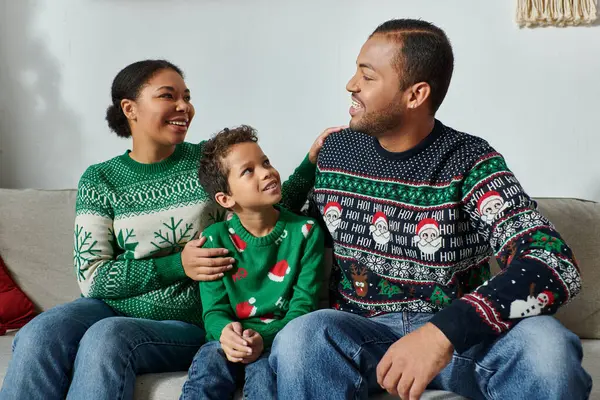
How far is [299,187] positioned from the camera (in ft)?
6.13

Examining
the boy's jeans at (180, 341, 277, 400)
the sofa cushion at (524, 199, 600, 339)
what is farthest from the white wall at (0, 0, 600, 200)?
the boy's jeans at (180, 341, 277, 400)

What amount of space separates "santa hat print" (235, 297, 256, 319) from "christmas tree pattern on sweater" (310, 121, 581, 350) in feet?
0.68

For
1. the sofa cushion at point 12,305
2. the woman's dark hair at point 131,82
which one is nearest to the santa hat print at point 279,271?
the woman's dark hair at point 131,82

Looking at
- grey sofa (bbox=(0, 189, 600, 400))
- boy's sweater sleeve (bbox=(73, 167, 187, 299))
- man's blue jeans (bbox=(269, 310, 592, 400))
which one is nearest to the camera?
man's blue jeans (bbox=(269, 310, 592, 400))

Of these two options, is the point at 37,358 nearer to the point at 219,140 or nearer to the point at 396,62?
the point at 219,140

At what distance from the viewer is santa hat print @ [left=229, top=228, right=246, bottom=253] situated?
173cm

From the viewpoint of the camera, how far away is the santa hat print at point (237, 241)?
1.73 m

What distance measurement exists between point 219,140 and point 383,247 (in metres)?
0.48

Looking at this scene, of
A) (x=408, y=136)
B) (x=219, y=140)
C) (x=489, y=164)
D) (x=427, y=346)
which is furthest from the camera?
(x=219, y=140)

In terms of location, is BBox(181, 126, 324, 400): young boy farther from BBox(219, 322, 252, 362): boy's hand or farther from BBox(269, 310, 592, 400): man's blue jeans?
BBox(269, 310, 592, 400): man's blue jeans

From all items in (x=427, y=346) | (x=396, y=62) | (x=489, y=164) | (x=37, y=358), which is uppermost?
(x=396, y=62)

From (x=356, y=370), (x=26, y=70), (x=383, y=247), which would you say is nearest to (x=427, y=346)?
(x=356, y=370)

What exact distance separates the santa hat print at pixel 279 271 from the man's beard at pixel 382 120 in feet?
1.18

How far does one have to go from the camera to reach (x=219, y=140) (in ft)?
5.80
